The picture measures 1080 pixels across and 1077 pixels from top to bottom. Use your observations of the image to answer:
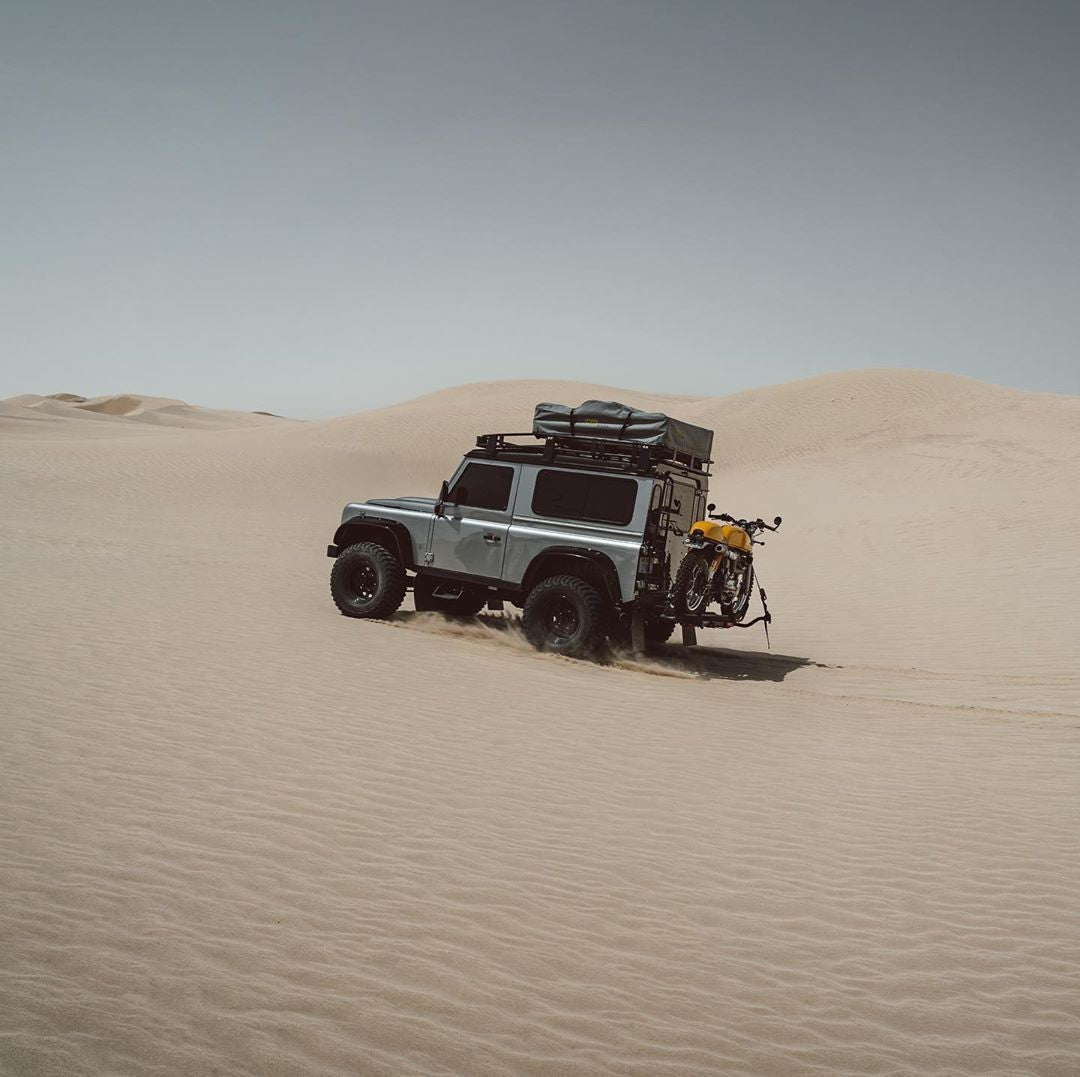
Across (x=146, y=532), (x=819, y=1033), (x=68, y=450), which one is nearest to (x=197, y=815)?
(x=819, y=1033)

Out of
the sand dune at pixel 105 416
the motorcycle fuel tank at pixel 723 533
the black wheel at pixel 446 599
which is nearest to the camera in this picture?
the motorcycle fuel tank at pixel 723 533

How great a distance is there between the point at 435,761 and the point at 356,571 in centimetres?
585

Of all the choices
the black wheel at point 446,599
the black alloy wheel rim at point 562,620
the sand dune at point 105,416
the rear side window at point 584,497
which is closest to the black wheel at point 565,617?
the black alloy wheel rim at point 562,620

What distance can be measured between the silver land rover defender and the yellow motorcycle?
0.73 ft

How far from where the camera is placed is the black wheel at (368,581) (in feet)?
37.2

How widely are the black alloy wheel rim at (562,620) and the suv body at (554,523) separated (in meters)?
0.30

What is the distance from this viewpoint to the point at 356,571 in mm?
11820

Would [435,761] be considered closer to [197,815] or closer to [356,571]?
[197,815]

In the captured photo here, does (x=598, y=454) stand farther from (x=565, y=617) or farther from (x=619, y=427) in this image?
(x=565, y=617)

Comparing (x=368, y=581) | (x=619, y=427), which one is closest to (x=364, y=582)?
(x=368, y=581)

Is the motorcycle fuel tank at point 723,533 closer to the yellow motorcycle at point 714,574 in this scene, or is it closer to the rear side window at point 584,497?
the yellow motorcycle at point 714,574

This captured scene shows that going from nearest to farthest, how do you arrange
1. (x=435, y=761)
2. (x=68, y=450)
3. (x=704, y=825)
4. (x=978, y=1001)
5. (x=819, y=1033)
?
(x=819, y=1033) < (x=978, y=1001) < (x=704, y=825) < (x=435, y=761) < (x=68, y=450)

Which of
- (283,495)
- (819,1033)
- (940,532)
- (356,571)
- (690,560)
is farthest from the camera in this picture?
(283,495)

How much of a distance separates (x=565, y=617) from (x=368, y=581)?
9.44 ft
